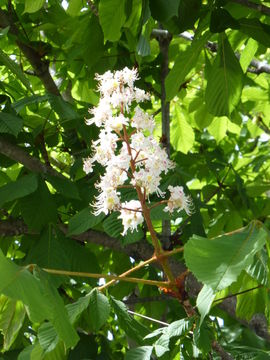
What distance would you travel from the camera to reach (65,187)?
1794 millimetres

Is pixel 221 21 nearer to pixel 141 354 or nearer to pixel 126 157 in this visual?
pixel 126 157

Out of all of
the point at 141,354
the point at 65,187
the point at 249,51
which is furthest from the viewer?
the point at 249,51

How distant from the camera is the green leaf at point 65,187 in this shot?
1.77 meters

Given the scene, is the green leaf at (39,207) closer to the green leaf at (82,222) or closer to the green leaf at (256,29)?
the green leaf at (82,222)

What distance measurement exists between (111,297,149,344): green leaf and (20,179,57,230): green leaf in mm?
603

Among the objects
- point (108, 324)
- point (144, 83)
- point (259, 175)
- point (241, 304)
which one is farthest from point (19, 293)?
point (259, 175)

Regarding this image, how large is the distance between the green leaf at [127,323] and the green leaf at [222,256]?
40 cm

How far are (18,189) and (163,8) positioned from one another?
2.18 ft

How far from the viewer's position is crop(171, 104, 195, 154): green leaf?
278 cm

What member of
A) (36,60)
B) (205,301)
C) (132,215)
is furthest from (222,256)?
(36,60)

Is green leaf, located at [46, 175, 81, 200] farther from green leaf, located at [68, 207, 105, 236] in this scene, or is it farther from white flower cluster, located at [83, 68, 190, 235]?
white flower cluster, located at [83, 68, 190, 235]

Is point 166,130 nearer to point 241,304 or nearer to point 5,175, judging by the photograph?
point 5,175

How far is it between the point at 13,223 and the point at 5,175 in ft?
0.68

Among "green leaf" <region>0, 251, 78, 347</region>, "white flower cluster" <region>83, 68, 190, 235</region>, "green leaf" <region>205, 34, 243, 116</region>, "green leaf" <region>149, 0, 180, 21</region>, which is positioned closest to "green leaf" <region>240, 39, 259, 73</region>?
"green leaf" <region>205, 34, 243, 116</region>
